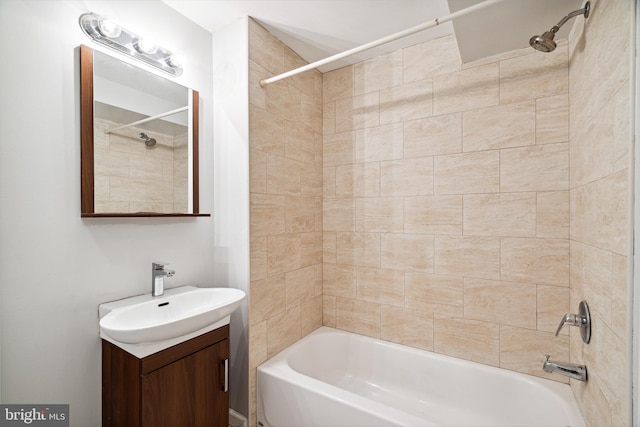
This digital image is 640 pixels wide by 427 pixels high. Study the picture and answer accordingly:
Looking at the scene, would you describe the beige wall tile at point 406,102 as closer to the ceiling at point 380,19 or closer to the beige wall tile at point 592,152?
the ceiling at point 380,19

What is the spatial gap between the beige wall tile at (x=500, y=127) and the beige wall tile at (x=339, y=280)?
3.98ft

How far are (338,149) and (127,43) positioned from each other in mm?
1460

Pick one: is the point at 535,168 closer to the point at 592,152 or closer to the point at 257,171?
the point at 592,152

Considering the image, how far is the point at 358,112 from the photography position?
2.28 m

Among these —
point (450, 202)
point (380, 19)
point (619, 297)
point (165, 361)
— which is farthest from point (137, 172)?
point (619, 297)

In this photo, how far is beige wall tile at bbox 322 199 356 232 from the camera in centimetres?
232

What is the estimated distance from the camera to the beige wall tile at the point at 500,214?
1.72 metres

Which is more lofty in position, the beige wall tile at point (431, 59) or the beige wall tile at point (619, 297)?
the beige wall tile at point (431, 59)

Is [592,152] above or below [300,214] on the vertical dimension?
above

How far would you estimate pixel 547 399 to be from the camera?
1594 mm

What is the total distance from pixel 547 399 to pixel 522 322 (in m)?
0.39

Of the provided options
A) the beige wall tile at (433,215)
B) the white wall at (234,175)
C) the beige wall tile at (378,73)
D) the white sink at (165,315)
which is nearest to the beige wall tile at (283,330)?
the white wall at (234,175)

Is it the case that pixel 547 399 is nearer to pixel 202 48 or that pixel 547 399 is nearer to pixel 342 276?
pixel 342 276

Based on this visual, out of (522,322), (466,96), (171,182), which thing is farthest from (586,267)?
(171,182)
